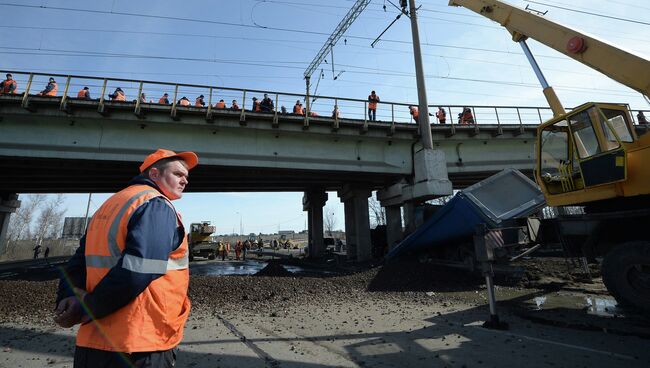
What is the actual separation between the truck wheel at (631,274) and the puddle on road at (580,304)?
767 millimetres

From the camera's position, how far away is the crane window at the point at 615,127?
20.0 ft

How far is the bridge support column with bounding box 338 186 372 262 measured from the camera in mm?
20219

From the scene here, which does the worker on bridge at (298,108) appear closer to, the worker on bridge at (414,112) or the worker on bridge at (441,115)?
the worker on bridge at (414,112)

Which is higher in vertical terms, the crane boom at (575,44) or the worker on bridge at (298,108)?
the worker on bridge at (298,108)

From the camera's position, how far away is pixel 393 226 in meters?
19.7

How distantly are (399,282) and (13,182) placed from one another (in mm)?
25606

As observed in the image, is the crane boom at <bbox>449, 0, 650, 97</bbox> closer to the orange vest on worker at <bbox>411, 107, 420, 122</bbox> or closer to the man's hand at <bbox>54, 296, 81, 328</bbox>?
the orange vest on worker at <bbox>411, 107, 420, 122</bbox>

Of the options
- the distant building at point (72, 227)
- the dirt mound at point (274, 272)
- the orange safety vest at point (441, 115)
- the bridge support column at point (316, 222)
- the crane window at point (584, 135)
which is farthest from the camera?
the distant building at point (72, 227)

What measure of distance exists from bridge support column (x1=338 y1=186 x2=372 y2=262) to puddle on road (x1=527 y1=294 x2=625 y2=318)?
39.9ft

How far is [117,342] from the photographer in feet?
5.71

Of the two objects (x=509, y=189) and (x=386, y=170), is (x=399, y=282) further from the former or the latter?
(x=386, y=170)

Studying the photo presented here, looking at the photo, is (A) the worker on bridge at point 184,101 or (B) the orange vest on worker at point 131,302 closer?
(B) the orange vest on worker at point 131,302

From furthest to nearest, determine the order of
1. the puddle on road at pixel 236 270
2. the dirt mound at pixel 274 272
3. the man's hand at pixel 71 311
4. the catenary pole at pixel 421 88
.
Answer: the catenary pole at pixel 421 88, the puddle on road at pixel 236 270, the dirt mound at pixel 274 272, the man's hand at pixel 71 311

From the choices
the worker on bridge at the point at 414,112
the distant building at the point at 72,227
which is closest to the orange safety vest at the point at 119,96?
the worker on bridge at the point at 414,112
